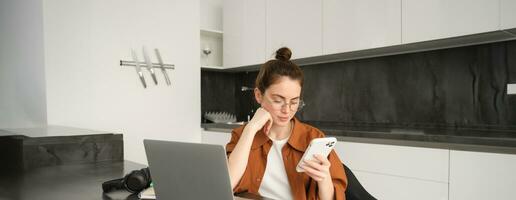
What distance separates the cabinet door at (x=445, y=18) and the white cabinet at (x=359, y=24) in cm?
8

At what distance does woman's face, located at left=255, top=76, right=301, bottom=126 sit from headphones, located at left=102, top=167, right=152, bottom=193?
1.51ft

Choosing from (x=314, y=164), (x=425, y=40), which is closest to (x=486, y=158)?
(x=425, y=40)

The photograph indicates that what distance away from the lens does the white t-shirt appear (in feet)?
3.83

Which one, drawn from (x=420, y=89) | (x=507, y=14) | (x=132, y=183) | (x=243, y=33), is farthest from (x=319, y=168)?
(x=243, y=33)

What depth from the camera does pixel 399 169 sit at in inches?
75.4

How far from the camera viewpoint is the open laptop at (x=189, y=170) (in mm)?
651

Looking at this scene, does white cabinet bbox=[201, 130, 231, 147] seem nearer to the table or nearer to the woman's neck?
the table

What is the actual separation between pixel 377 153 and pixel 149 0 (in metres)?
2.13

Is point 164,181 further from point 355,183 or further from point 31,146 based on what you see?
point 31,146

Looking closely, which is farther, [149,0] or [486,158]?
[149,0]

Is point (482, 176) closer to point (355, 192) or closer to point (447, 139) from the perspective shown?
point (447, 139)

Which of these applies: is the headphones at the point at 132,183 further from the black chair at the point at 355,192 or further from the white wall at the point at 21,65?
the white wall at the point at 21,65

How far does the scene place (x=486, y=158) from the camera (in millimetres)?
1597

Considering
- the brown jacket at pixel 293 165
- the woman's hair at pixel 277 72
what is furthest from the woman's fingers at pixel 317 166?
the woman's hair at pixel 277 72
